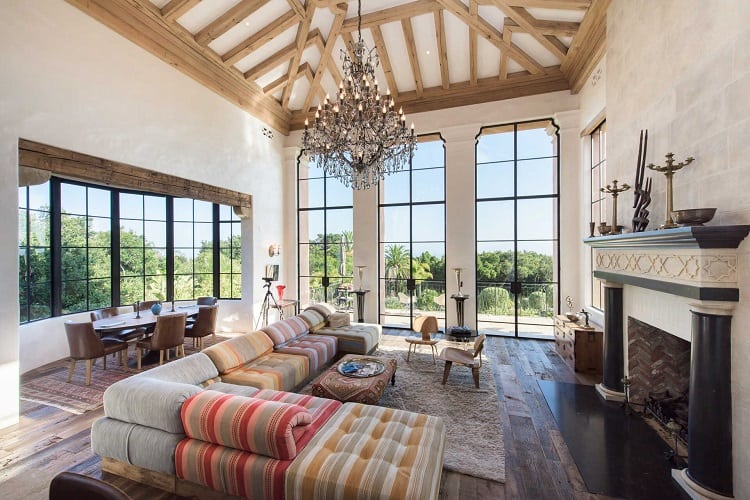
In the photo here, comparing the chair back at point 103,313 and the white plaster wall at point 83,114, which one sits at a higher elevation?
the white plaster wall at point 83,114

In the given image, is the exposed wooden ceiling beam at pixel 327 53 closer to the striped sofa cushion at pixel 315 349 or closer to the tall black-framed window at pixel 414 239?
the tall black-framed window at pixel 414 239

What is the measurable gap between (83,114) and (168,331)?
3.06m

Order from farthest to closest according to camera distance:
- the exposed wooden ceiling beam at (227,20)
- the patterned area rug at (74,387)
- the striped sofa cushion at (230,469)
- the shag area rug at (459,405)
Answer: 1. the exposed wooden ceiling beam at (227,20)
2. the patterned area rug at (74,387)
3. the shag area rug at (459,405)
4. the striped sofa cushion at (230,469)

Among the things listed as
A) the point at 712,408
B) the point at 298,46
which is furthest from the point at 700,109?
the point at 298,46

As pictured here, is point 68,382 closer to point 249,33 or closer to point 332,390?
point 332,390

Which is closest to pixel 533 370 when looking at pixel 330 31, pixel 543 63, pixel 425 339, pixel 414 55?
pixel 425 339

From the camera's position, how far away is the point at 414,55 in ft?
20.4

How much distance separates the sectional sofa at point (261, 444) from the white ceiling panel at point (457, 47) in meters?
6.47

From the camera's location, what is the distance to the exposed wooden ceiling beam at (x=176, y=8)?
4527 millimetres

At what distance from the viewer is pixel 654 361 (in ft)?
11.3

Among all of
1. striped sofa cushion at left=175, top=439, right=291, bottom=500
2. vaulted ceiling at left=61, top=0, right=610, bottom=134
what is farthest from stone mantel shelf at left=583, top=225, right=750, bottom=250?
vaulted ceiling at left=61, top=0, right=610, bottom=134

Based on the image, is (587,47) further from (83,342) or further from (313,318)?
(83,342)

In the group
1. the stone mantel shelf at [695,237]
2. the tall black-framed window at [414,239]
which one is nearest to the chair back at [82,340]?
the tall black-framed window at [414,239]

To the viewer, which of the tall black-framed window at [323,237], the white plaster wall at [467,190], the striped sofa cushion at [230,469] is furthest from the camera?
the tall black-framed window at [323,237]
